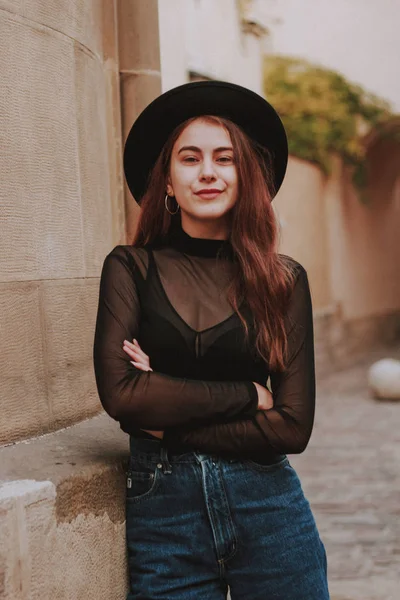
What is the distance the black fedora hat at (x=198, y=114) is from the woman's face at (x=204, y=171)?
5cm

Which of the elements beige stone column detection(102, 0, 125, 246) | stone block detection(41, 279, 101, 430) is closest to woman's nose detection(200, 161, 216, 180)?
stone block detection(41, 279, 101, 430)

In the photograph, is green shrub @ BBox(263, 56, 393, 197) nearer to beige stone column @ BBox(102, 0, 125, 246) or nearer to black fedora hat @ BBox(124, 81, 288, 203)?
beige stone column @ BBox(102, 0, 125, 246)

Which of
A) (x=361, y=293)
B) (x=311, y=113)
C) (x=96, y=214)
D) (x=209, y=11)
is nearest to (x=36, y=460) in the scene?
(x=96, y=214)

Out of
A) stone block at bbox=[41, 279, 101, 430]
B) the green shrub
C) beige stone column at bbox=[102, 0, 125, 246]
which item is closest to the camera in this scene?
stone block at bbox=[41, 279, 101, 430]

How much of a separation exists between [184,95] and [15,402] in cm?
94

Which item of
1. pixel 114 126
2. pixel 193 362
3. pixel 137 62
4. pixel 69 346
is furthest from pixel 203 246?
pixel 137 62

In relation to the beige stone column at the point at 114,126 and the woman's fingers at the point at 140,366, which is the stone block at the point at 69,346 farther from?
the beige stone column at the point at 114,126

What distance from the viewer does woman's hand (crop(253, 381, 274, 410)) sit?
2.24 metres

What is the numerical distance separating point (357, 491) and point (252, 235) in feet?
10.8

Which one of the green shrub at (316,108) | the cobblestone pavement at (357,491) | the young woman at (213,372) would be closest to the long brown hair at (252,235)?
the young woman at (213,372)

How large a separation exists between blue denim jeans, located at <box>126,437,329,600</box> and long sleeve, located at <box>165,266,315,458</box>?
0.05 m

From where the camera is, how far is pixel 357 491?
527 cm

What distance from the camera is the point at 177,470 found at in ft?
7.14

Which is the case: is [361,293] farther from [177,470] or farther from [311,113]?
[177,470]
